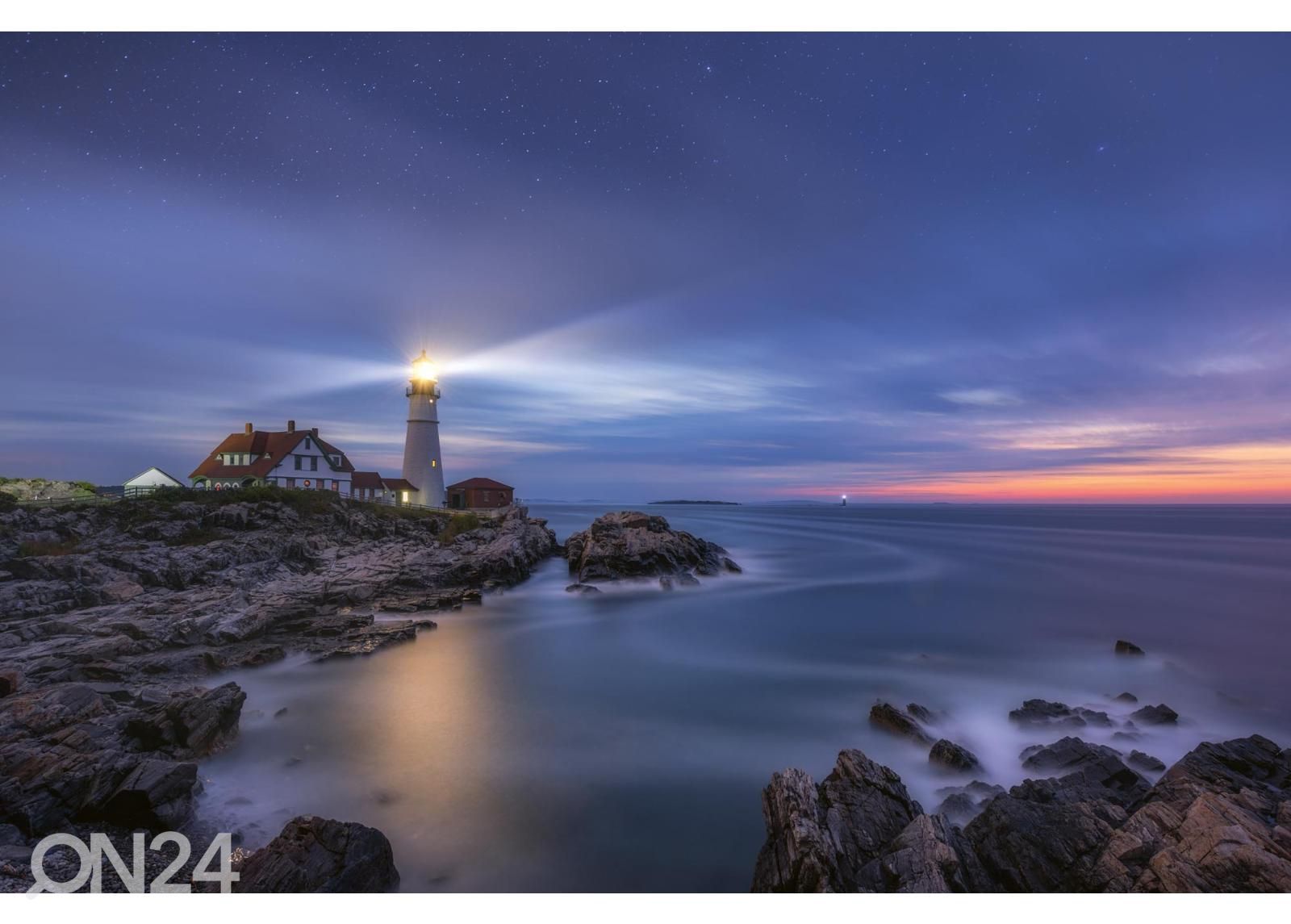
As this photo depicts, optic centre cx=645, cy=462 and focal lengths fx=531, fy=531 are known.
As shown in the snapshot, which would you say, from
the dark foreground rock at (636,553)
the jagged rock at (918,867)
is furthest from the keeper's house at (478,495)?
the jagged rock at (918,867)

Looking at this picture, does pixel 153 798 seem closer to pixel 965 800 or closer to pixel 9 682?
pixel 9 682

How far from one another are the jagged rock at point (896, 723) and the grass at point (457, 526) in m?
19.3

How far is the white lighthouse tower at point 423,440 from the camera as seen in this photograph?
3391 centimetres

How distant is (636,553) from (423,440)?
20686 mm

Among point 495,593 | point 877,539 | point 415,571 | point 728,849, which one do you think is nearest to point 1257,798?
point 728,849

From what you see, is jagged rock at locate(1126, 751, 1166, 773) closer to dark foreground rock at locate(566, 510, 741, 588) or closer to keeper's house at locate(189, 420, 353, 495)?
dark foreground rock at locate(566, 510, 741, 588)

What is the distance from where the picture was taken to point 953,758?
20.4ft

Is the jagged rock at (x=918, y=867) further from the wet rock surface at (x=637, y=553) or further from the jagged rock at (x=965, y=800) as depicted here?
the wet rock surface at (x=637, y=553)

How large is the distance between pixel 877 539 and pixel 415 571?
35809 millimetres

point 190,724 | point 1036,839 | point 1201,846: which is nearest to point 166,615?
point 190,724

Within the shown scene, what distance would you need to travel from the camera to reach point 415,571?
15.8 meters

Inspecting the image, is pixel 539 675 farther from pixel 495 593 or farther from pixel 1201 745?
pixel 1201 745

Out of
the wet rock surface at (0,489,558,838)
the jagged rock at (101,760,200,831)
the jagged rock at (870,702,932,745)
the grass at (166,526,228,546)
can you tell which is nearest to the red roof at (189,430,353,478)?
the wet rock surface at (0,489,558,838)

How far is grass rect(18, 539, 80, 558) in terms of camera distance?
13367mm
